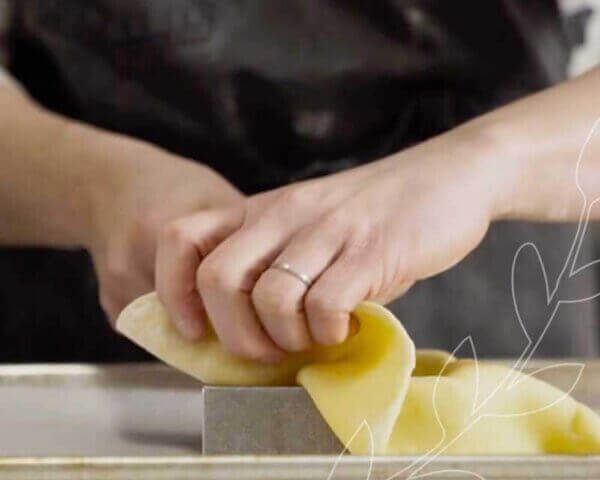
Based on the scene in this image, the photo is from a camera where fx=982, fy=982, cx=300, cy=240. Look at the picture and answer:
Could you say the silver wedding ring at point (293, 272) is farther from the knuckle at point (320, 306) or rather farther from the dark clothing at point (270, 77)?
the dark clothing at point (270, 77)

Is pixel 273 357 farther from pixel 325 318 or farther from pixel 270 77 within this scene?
pixel 270 77

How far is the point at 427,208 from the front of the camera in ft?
0.75

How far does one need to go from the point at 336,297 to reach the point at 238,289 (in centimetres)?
2

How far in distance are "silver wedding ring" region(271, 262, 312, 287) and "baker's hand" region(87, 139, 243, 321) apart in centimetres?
7

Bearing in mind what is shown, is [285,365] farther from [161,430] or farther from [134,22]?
[134,22]

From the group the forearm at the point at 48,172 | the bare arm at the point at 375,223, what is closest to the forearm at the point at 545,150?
the bare arm at the point at 375,223

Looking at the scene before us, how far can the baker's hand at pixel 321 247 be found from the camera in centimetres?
21

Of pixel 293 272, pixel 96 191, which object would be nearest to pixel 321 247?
pixel 293 272

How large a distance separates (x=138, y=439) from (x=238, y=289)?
0.05 meters

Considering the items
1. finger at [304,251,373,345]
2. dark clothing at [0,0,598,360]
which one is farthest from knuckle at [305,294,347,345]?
dark clothing at [0,0,598,360]

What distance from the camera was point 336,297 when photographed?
0.21 metres

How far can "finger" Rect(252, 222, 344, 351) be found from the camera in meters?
0.21

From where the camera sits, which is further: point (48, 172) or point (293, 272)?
point (48, 172)

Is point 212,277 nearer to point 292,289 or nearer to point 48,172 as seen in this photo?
point 292,289
